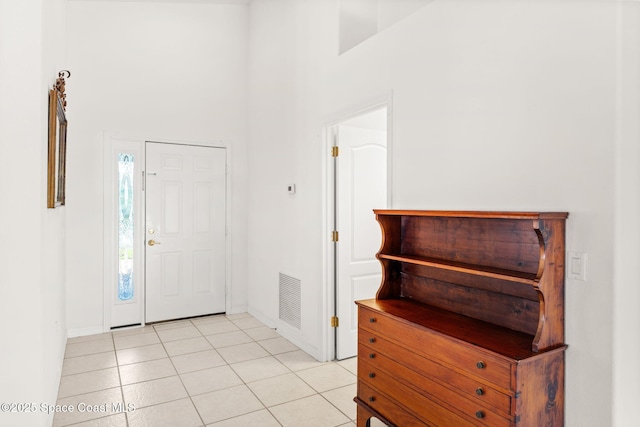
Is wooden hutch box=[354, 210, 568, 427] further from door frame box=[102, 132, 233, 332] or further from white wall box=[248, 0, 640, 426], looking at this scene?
door frame box=[102, 132, 233, 332]

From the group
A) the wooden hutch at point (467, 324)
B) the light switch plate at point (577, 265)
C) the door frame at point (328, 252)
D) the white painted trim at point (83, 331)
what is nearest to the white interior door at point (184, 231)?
the white painted trim at point (83, 331)

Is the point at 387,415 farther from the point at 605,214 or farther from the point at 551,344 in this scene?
the point at 605,214

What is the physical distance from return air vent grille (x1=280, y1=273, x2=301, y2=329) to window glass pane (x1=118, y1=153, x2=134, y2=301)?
1820 millimetres

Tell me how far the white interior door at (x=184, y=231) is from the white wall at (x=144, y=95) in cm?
17

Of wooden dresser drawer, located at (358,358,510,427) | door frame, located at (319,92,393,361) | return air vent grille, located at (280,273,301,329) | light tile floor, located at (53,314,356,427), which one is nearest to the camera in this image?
wooden dresser drawer, located at (358,358,510,427)

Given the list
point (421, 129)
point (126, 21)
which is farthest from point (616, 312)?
point (126, 21)

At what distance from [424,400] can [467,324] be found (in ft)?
1.45

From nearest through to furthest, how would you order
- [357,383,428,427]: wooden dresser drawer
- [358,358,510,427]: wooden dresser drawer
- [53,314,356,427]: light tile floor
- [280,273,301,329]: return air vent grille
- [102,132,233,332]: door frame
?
1. [358,358,510,427]: wooden dresser drawer
2. [357,383,428,427]: wooden dresser drawer
3. [53,314,356,427]: light tile floor
4. [280,273,301,329]: return air vent grille
5. [102,132,233,332]: door frame

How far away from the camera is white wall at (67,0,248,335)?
4344 mm

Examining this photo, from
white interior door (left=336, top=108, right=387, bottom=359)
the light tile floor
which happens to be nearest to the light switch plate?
the light tile floor

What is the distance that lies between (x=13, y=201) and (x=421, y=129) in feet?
7.34

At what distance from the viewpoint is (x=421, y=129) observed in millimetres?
2527

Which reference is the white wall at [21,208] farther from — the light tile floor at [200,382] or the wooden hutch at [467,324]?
the wooden hutch at [467,324]

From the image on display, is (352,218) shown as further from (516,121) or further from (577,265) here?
(577,265)
